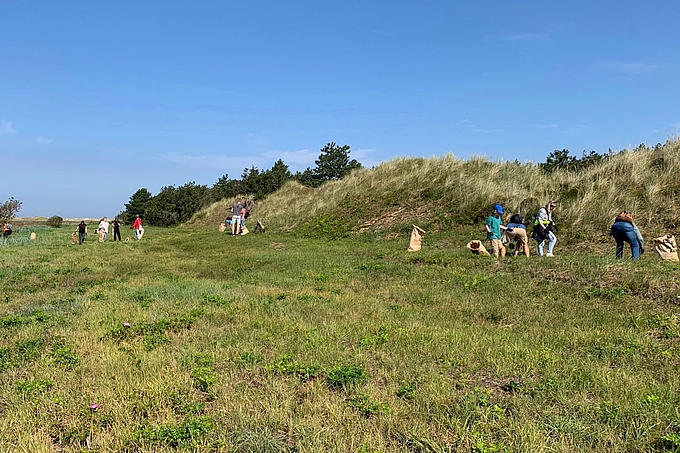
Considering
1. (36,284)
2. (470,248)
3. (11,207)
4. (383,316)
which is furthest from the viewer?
(11,207)

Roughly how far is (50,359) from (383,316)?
4.44m

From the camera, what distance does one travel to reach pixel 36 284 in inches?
432

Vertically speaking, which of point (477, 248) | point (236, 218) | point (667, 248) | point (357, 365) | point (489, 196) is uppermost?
point (489, 196)

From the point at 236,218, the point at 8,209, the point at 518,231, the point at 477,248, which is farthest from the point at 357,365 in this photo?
the point at 8,209

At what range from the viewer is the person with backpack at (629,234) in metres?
10.7

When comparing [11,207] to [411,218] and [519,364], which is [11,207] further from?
[519,364]

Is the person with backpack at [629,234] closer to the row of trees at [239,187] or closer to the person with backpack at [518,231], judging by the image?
the person with backpack at [518,231]

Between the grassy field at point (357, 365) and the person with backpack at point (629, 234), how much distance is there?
234 centimetres

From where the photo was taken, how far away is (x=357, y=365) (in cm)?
469

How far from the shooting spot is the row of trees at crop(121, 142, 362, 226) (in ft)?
163

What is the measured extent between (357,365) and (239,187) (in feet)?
158

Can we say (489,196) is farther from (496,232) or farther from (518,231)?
(518,231)

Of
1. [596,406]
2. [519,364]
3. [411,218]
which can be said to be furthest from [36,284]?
[411,218]

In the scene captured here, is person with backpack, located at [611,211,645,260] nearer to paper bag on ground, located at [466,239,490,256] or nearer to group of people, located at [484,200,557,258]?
group of people, located at [484,200,557,258]
